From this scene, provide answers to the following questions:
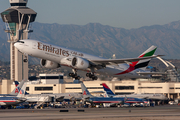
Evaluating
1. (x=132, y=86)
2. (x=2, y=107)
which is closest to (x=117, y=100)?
(x=2, y=107)

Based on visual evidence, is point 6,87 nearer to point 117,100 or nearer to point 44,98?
point 44,98

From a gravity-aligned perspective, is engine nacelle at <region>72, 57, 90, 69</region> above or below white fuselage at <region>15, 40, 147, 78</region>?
below

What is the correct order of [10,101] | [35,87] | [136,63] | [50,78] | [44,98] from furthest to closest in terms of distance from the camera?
[50,78]
[35,87]
[44,98]
[10,101]
[136,63]

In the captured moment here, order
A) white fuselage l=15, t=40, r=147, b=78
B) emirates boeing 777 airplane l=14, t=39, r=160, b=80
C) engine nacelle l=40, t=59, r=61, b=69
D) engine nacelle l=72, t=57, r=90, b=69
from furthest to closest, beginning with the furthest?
engine nacelle l=40, t=59, r=61, b=69
engine nacelle l=72, t=57, r=90, b=69
emirates boeing 777 airplane l=14, t=39, r=160, b=80
white fuselage l=15, t=40, r=147, b=78

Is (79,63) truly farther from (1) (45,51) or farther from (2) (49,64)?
(2) (49,64)

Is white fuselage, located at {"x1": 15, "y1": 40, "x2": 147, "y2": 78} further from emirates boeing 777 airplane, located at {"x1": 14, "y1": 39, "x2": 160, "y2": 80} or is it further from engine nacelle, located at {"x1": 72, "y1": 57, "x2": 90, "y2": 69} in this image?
engine nacelle, located at {"x1": 72, "y1": 57, "x2": 90, "y2": 69}

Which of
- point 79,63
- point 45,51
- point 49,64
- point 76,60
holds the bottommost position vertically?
point 79,63

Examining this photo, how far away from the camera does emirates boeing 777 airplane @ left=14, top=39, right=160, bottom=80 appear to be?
206 ft

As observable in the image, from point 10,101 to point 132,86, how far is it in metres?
80.7

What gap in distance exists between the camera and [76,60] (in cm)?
6556

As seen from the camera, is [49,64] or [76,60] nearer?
[76,60]

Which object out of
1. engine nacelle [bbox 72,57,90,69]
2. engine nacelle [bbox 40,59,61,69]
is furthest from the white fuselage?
engine nacelle [bbox 40,59,61,69]

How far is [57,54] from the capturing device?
63.8 metres

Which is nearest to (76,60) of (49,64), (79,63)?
(79,63)
